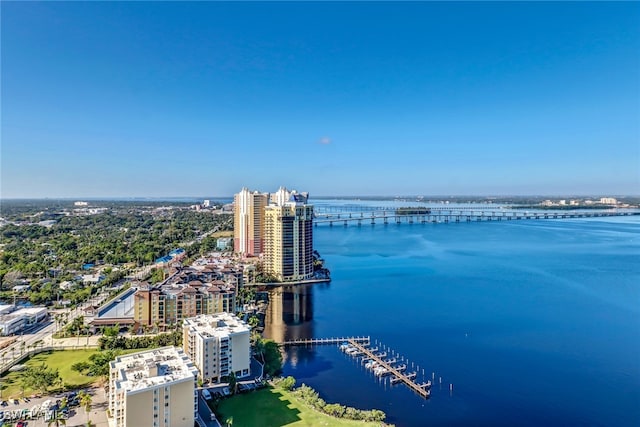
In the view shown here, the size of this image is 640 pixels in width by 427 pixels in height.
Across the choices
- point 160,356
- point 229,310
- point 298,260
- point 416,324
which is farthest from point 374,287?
point 160,356

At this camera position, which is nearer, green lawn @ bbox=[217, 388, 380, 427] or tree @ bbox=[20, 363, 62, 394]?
green lawn @ bbox=[217, 388, 380, 427]

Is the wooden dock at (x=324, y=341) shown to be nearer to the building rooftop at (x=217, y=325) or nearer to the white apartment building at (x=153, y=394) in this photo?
the building rooftop at (x=217, y=325)

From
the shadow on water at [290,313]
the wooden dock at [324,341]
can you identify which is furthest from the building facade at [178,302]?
the wooden dock at [324,341]

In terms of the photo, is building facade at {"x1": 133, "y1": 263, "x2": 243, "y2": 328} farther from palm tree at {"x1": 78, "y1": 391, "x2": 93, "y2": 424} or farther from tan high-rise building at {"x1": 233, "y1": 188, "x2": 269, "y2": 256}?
tan high-rise building at {"x1": 233, "y1": 188, "x2": 269, "y2": 256}

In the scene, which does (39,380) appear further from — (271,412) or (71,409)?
(271,412)

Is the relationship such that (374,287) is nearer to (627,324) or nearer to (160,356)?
(627,324)

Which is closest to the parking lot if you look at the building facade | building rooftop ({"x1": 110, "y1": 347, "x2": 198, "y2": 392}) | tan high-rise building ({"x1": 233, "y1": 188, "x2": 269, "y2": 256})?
building rooftop ({"x1": 110, "y1": 347, "x2": 198, "y2": 392})
